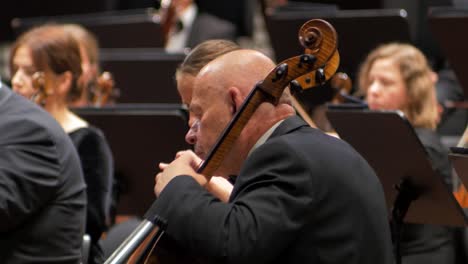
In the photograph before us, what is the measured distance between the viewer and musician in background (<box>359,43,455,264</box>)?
404cm

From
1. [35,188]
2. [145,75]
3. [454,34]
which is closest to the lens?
[35,188]

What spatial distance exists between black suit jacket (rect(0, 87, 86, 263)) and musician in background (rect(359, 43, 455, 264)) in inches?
62.1

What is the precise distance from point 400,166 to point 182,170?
123cm

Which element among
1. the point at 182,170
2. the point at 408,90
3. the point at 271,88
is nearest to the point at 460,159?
the point at 271,88

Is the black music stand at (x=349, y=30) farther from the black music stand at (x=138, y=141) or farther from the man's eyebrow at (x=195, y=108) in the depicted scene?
the man's eyebrow at (x=195, y=108)

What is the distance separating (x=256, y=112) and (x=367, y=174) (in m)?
0.28

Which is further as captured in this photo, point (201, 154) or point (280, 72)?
point (201, 154)

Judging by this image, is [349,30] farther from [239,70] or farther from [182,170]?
[182,170]

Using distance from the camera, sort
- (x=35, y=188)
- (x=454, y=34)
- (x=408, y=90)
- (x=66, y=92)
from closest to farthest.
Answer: (x=35, y=188), (x=454, y=34), (x=66, y=92), (x=408, y=90)

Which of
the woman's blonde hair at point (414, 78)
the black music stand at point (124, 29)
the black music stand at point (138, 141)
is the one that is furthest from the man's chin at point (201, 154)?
the black music stand at point (124, 29)

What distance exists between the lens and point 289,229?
1.89 meters

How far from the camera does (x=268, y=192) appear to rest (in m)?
1.91

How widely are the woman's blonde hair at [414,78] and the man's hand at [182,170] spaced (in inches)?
89.5

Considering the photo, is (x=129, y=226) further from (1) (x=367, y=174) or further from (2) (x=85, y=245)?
(1) (x=367, y=174)
